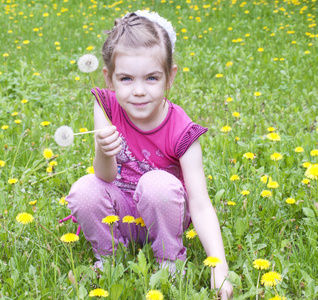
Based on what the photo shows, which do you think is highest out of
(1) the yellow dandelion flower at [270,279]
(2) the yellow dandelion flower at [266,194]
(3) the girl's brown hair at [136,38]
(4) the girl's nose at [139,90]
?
(3) the girl's brown hair at [136,38]

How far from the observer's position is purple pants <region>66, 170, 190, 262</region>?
161 centimetres

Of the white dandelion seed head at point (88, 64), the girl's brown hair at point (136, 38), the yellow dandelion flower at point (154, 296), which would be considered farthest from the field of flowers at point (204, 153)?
the white dandelion seed head at point (88, 64)

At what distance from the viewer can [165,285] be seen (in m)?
1.49

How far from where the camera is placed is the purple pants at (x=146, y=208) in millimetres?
1614

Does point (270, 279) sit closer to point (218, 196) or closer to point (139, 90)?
point (218, 196)

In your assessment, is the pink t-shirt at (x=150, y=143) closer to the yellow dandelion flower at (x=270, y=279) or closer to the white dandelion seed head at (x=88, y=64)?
the white dandelion seed head at (x=88, y=64)

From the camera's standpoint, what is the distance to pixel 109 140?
145cm

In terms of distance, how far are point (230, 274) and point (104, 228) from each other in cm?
49

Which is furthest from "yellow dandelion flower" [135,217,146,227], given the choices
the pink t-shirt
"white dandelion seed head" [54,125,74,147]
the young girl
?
"white dandelion seed head" [54,125,74,147]

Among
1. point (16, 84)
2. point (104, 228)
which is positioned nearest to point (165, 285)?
point (104, 228)

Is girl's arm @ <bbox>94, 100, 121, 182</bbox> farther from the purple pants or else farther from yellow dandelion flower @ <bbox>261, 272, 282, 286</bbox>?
yellow dandelion flower @ <bbox>261, 272, 282, 286</bbox>

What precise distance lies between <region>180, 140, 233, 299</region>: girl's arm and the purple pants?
5cm

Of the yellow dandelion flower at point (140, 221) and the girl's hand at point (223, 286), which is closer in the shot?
the girl's hand at point (223, 286)

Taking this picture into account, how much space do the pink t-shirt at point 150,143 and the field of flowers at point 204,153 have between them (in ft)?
0.73
